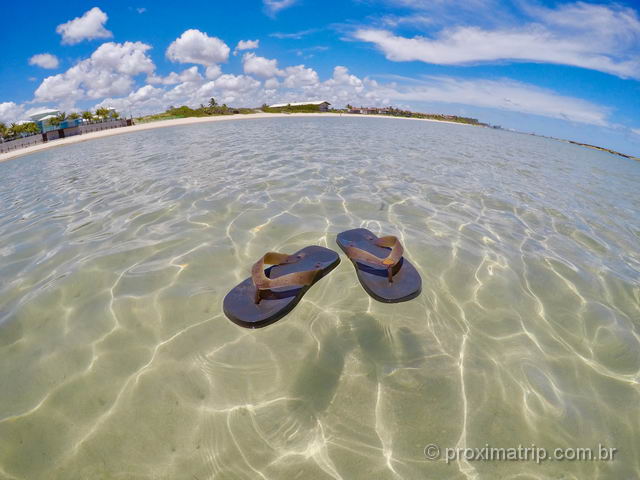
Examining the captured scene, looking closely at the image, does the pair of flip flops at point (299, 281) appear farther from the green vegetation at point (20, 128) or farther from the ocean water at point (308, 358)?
the green vegetation at point (20, 128)

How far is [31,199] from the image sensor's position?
20.5 feet

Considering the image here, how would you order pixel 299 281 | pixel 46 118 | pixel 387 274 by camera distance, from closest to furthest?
pixel 299 281 → pixel 387 274 → pixel 46 118

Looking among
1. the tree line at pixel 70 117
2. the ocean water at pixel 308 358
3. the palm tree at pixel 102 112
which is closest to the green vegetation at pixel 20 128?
the tree line at pixel 70 117

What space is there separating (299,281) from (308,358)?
559mm

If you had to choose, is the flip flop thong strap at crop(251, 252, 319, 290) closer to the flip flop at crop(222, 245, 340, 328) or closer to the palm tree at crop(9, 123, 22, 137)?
the flip flop at crop(222, 245, 340, 328)

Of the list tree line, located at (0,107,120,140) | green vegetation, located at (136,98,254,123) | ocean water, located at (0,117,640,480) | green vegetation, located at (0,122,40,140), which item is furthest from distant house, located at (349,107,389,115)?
ocean water, located at (0,117,640,480)

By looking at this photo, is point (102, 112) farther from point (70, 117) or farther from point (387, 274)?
point (387, 274)

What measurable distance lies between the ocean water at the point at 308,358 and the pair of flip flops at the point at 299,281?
0.52 ft

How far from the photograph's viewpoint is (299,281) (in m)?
1.98

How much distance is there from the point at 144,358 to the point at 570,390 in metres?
3.03

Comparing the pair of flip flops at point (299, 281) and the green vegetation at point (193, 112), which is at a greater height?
the green vegetation at point (193, 112)

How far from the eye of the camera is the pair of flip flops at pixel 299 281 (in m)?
1.98

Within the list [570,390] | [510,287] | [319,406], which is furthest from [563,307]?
[319,406]

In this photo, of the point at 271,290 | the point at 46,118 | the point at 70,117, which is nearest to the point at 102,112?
the point at 70,117
